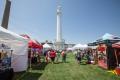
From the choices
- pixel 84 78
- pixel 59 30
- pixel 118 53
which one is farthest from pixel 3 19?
pixel 59 30

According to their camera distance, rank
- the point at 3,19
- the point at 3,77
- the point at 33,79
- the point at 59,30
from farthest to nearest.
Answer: the point at 59,30 → the point at 3,19 → the point at 33,79 → the point at 3,77

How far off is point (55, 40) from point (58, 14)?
43.4 feet

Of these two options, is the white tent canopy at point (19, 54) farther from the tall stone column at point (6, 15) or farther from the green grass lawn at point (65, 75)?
the tall stone column at point (6, 15)

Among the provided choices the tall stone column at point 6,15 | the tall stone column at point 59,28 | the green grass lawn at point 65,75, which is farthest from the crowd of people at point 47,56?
the tall stone column at point 59,28

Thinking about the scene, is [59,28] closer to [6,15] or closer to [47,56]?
[47,56]

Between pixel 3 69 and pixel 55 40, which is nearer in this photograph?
pixel 3 69

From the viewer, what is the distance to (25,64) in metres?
19.8

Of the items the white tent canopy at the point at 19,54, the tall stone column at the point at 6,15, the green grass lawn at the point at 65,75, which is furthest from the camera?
the tall stone column at the point at 6,15

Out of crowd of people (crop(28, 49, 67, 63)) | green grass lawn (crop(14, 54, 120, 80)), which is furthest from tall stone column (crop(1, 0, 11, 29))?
crowd of people (crop(28, 49, 67, 63))

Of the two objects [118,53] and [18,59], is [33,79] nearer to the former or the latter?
[18,59]

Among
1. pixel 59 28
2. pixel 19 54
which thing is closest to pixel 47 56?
pixel 19 54

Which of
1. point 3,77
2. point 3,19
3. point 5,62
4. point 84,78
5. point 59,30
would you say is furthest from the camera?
point 59,30

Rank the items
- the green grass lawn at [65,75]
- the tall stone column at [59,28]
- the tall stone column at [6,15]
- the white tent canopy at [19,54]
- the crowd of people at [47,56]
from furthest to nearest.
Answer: the tall stone column at [59,28]
the crowd of people at [47,56]
the tall stone column at [6,15]
the white tent canopy at [19,54]
the green grass lawn at [65,75]

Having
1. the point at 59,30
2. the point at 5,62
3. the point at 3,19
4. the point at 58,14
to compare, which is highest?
the point at 58,14
